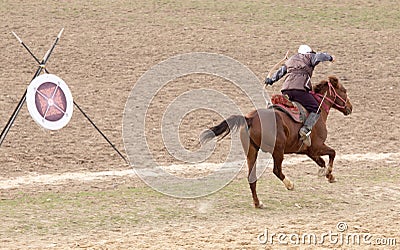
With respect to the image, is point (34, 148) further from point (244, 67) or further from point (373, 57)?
point (373, 57)

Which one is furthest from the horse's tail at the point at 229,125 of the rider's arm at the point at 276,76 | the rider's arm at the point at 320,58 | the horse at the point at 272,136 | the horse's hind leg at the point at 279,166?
the rider's arm at the point at 320,58

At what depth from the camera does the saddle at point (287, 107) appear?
13023mm

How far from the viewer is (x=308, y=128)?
13250 millimetres

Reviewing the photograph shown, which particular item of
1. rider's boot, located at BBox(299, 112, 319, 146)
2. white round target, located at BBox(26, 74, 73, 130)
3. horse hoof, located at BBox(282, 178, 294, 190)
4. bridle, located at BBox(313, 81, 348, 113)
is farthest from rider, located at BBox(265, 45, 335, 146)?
white round target, located at BBox(26, 74, 73, 130)

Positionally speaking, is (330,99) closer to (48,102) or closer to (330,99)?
(330,99)

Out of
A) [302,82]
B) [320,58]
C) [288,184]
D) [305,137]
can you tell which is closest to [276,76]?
[302,82]

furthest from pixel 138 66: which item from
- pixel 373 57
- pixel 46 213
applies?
pixel 46 213

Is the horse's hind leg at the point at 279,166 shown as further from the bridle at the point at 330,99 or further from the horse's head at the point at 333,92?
the horse's head at the point at 333,92

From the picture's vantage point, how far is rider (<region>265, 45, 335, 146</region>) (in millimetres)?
13281

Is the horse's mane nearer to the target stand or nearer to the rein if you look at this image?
the rein

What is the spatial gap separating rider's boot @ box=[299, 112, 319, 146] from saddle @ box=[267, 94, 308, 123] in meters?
0.11

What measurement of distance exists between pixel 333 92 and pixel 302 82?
1092 millimetres

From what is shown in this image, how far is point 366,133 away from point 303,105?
5317mm

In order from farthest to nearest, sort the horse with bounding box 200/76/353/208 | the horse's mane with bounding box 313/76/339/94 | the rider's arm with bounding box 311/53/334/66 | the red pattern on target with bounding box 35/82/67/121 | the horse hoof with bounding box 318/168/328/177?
the horse's mane with bounding box 313/76/339/94, the horse hoof with bounding box 318/168/328/177, the rider's arm with bounding box 311/53/334/66, the red pattern on target with bounding box 35/82/67/121, the horse with bounding box 200/76/353/208
